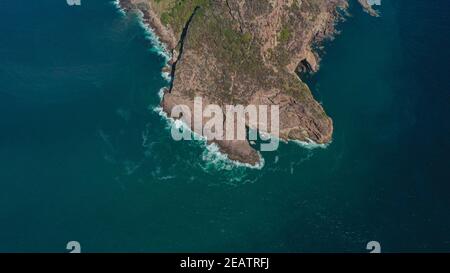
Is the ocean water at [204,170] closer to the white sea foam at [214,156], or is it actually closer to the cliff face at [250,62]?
the white sea foam at [214,156]

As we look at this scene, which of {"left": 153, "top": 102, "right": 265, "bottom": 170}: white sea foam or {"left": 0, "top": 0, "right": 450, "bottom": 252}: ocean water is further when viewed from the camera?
{"left": 153, "top": 102, "right": 265, "bottom": 170}: white sea foam

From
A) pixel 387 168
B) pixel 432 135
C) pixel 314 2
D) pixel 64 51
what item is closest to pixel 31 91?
pixel 64 51

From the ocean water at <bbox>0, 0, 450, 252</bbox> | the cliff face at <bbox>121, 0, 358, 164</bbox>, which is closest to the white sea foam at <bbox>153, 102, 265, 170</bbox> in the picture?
the ocean water at <bbox>0, 0, 450, 252</bbox>

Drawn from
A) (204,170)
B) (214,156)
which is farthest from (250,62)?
(204,170)

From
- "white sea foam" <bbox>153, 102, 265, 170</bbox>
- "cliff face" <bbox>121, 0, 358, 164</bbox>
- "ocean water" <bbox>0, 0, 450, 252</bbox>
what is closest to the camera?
"ocean water" <bbox>0, 0, 450, 252</bbox>

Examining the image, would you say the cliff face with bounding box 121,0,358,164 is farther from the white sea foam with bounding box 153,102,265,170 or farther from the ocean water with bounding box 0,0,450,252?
the ocean water with bounding box 0,0,450,252
